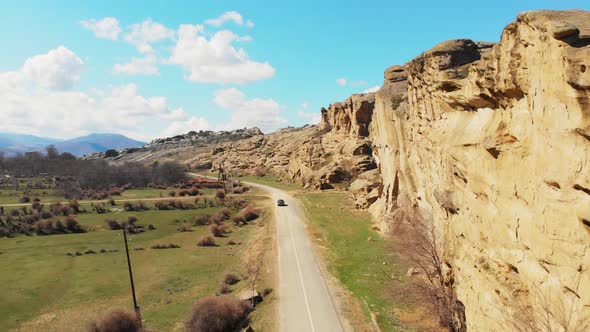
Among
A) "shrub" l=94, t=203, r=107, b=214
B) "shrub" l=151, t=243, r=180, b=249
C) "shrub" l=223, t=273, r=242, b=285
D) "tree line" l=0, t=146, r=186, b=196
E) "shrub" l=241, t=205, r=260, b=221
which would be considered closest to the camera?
"shrub" l=223, t=273, r=242, b=285

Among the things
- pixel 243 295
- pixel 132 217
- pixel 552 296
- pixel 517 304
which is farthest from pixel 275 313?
pixel 132 217

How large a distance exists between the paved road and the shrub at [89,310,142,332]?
35.2ft

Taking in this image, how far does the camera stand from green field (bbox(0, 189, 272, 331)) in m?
33.4

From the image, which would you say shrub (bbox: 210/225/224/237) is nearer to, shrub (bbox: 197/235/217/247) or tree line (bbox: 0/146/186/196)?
shrub (bbox: 197/235/217/247)

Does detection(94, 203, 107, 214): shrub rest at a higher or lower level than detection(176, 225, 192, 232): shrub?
higher

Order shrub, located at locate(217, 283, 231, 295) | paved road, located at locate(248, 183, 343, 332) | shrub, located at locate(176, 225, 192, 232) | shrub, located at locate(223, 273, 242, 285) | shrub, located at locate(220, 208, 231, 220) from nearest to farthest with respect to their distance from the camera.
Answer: paved road, located at locate(248, 183, 343, 332) < shrub, located at locate(217, 283, 231, 295) < shrub, located at locate(223, 273, 242, 285) < shrub, located at locate(176, 225, 192, 232) < shrub, located at locate(220, 208, 231, 220)

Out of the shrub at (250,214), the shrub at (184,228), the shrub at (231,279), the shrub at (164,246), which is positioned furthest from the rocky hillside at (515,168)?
the shrub at (184,228)

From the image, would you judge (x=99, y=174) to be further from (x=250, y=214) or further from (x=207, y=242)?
(x=207, y=242)

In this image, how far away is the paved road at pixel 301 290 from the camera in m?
25.0

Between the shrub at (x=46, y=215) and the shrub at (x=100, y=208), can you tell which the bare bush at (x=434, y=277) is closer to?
the shrub at (x=100, y=208)

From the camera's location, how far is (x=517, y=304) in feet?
48.6

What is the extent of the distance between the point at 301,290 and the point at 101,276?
2570cm

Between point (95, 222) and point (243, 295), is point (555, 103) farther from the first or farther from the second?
point (95, 222)

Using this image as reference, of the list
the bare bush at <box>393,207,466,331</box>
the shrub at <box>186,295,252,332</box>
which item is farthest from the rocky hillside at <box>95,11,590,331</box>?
the shrub at <box>186,295,252,332</box>
